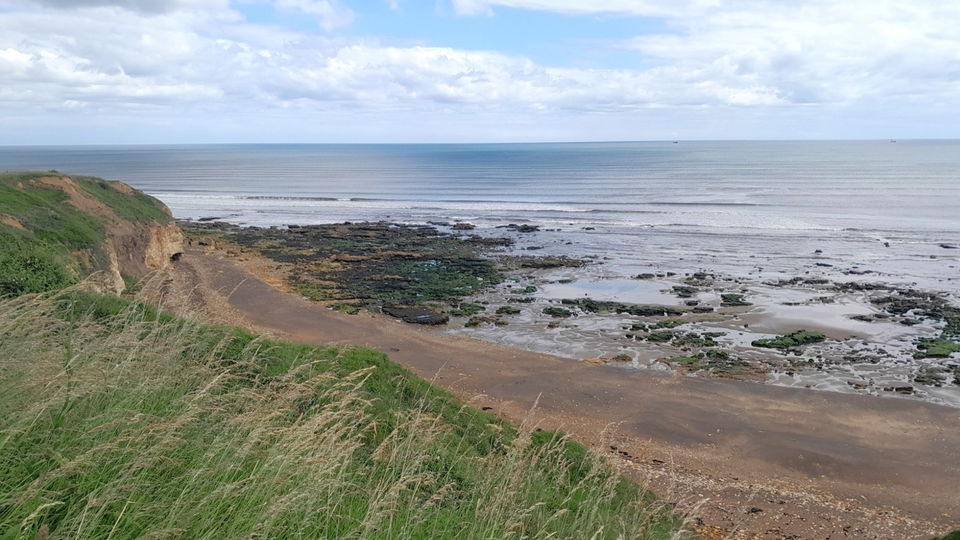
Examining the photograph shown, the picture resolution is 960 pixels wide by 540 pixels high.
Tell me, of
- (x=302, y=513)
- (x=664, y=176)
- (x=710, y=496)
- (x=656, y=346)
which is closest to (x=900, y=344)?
(x=656, y=346)

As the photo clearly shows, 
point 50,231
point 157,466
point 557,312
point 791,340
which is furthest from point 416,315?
point 157,466

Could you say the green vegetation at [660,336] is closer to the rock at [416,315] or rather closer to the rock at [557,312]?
the rock at [557,312]

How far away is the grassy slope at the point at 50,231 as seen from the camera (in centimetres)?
1516

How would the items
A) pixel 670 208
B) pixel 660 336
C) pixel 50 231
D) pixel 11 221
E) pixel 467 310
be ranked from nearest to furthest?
1. pixel 11 221
2. pixel 50 231
3. pixel 660 336
4. pixel 467 310
5. pixel 670 208

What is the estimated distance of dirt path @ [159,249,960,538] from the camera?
13.7m

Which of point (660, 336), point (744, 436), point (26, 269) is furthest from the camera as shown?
point (660, 336)

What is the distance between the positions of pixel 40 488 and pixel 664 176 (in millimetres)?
126180

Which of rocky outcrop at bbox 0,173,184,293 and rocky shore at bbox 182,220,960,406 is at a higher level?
rocky outcrop at bbox 0,173,184,293

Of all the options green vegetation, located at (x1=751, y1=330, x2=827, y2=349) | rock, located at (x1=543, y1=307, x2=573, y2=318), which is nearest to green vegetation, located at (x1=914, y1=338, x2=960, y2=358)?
green vegetation, located at (x1=751, y1=330, x2=827, y2=349)

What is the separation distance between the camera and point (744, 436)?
1759cm

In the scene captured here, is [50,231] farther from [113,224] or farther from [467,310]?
[467,310]

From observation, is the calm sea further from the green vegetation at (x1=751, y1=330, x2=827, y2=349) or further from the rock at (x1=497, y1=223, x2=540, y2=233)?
the green vegetation at (x1=751, y1=330, x2=827, y2=349)

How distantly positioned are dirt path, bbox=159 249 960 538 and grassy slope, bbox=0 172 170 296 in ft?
16.1

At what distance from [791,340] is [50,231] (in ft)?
89.7
